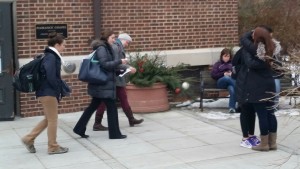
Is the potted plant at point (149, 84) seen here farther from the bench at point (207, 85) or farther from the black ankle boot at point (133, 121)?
the black ankle boot at point (133, 121)

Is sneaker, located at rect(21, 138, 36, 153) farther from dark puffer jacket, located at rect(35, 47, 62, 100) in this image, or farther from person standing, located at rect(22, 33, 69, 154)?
dark puffer jacket, located at rect(35, 47, 62, 100)

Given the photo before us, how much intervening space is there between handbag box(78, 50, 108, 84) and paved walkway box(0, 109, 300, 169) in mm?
911

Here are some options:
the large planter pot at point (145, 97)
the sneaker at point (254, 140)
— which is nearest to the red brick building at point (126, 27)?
the large planter pot at point (145, 97)

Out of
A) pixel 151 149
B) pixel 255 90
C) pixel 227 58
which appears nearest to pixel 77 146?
pixel 151 149

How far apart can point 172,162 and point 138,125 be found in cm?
232

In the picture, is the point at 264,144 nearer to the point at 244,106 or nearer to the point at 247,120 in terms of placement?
the point at 247,120

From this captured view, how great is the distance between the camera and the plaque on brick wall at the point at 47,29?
936 cm

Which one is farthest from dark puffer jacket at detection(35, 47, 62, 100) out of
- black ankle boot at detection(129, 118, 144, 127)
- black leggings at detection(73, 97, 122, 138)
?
black ankle boot at detection(129, 118, 144, 127)

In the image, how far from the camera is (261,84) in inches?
259

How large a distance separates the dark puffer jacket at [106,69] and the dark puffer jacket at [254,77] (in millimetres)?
1822

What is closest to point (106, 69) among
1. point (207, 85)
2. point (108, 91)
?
point (108, 91)

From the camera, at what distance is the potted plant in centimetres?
952

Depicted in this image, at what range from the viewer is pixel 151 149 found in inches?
274

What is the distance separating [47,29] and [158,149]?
3.71 meters
